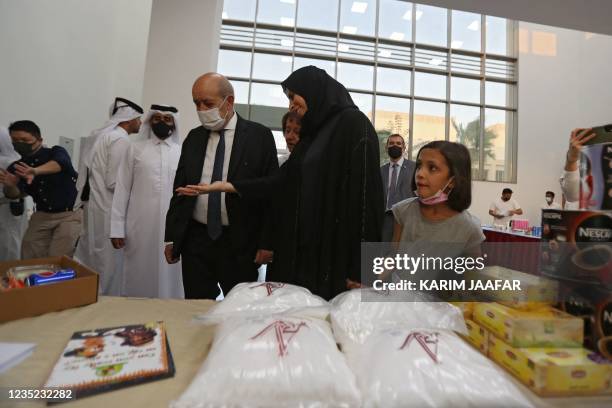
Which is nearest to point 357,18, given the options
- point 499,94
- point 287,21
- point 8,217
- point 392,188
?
point 287,21

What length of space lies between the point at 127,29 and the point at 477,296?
623 cm

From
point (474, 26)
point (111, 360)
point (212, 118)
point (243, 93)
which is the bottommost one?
point (111, 360)

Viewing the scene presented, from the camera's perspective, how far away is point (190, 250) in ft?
5.48

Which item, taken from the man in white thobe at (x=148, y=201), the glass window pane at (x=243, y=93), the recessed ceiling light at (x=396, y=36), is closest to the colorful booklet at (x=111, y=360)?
the man in white thobe at (x=148, y=201)

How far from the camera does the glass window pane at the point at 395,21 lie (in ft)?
26.7

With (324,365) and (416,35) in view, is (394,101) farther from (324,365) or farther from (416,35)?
(324,365)

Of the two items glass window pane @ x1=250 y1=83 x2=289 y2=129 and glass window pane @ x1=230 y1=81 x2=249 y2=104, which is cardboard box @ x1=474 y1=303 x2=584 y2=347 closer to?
glass window pane @ x1=250 y1=83 x2=289 y2=129

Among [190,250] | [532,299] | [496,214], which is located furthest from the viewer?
[496,214]

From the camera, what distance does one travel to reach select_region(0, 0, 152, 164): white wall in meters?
3.12

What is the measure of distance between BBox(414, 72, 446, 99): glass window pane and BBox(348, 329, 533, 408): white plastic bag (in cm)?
842

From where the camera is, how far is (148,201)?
7.29ft

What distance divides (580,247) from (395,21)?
903 centimetres

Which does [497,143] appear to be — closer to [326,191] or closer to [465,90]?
[465,90]

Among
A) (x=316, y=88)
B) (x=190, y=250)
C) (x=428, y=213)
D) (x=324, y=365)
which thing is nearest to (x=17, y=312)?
Answer: (x=190, y=250)
